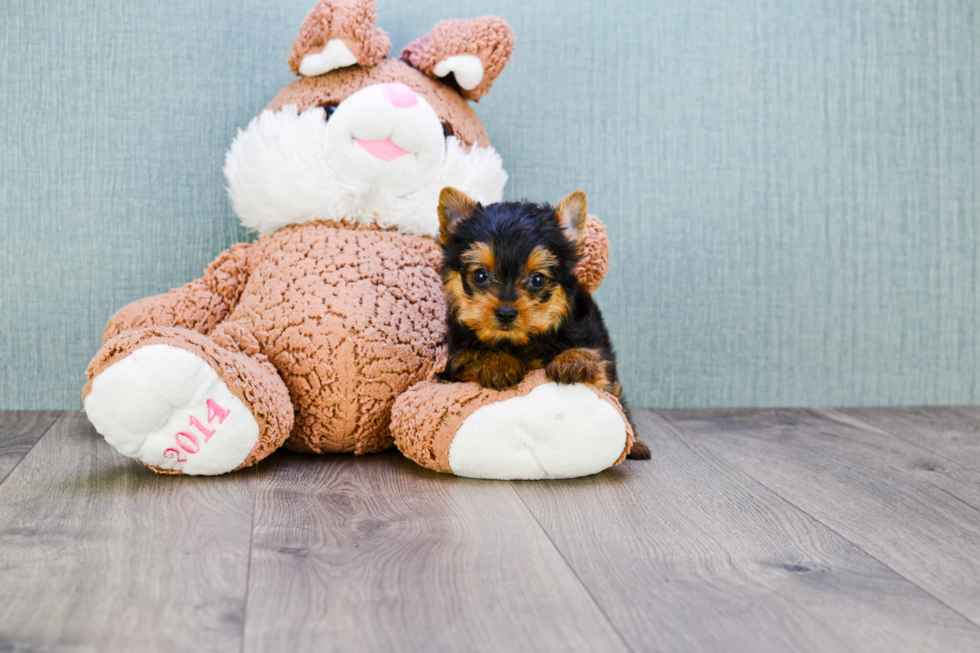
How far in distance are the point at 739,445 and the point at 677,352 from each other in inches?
19.9

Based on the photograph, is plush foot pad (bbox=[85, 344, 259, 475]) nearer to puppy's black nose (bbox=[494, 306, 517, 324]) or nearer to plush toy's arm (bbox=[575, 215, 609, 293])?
puppy's black nose (bbox=[494, 306, 517, 324])

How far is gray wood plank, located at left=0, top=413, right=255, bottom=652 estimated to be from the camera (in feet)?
2.99

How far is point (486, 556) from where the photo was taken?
1164mm

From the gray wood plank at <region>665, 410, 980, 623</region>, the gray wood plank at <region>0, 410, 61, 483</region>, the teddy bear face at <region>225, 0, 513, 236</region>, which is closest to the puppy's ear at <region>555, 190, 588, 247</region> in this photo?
the teddy bear face at <region>225, 0, 513, 236</region>

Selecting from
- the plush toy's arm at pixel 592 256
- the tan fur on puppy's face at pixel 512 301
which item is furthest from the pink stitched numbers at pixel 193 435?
the plush toy's arm at pixel 592 256

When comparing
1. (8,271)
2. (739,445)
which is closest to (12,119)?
(8,271)

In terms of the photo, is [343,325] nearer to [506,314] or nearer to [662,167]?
[506,314]

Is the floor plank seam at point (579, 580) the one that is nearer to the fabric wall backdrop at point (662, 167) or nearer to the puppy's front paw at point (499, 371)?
the puppy's front paw at point (499, 371)

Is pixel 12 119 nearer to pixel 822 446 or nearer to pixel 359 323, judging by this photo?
pixel 359 323

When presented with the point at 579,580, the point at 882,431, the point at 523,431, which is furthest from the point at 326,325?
the point at 882,431

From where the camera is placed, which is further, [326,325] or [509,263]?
[326,325]

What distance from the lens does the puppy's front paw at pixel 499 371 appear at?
5.07ft

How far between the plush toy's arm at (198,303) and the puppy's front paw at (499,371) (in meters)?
0.73

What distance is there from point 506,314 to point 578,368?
0.17 m
